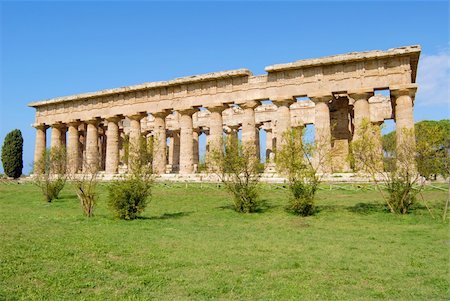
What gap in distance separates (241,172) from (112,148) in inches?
863

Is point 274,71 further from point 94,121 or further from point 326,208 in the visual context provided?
point 94,121

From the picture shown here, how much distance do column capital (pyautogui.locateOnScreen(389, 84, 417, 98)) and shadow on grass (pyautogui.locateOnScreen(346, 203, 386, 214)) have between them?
11119 mm

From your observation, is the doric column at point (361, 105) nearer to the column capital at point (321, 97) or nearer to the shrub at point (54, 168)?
the column capital at point (321, 97)

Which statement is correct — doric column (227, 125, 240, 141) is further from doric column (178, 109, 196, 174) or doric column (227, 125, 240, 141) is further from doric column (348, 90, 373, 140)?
doric column (348, 90, 373, 140)

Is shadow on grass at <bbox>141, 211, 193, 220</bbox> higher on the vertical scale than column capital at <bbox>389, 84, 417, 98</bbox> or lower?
lower

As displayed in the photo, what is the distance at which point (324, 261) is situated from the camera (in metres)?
9.50

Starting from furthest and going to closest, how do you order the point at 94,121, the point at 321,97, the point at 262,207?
the point at 94,121 → the point at 321,97 → the point at 262,207

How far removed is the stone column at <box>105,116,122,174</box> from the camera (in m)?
38.5

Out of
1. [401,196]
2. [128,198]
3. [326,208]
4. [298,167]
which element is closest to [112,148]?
[128,198]

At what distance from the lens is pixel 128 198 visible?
1717 centimetres

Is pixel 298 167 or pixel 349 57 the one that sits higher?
pixel 349 57

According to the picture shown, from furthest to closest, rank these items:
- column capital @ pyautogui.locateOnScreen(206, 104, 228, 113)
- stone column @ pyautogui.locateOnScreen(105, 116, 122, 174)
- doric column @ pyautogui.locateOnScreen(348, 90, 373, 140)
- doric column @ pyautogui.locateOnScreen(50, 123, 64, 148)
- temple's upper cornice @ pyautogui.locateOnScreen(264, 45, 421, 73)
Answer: doric column @ pyautogui.locateOnScreen(50, 123, 64, 148)
stone column @ pyautogui.locateOnScreen(105, 116, 122, 174)
column capital @ pyautogui.locateOnScreen(206, 104, 228, 113)
doric column @ pyautogui.locateOnScreen(348, 90, 373, 140)
temple's upper cornice @ pyautogui.locateOnScreen(264, 45, 421, 73)

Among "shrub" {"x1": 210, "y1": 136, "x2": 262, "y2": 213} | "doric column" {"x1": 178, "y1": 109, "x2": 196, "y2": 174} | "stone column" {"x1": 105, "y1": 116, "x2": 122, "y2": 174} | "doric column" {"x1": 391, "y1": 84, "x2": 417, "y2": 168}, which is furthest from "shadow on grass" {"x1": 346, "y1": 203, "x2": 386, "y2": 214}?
"stone column" {"x1": 105, "y1": 116, "x2": 122, "y2": 174}

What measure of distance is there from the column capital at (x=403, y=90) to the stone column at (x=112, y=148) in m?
25.6
